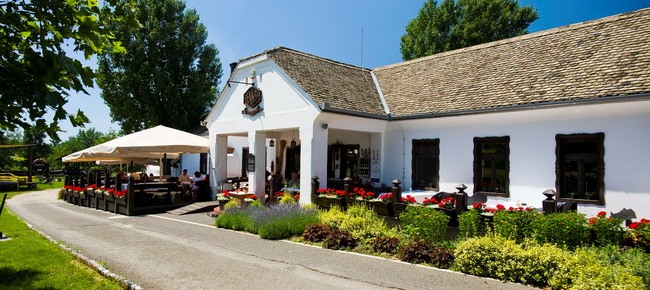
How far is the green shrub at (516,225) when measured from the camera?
24.9 feet

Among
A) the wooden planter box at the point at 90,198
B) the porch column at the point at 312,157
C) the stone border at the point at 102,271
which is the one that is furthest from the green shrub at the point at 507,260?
the wooden planter box at the point at 90,198

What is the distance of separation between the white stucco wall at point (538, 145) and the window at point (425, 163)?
20 cm

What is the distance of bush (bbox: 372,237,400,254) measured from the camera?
8.32 meters

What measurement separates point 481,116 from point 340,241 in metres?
5.82

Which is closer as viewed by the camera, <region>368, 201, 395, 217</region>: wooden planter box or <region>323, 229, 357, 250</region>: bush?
<region>323, 229, 357, 250</region>: bush

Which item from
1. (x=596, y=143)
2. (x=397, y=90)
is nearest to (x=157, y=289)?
(x=596, y=143)

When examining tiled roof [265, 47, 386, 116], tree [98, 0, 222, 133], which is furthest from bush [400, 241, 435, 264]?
tree [98, 0, 222, 133]

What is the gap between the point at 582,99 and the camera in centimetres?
930

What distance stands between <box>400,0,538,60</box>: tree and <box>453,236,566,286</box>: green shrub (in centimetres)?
2350

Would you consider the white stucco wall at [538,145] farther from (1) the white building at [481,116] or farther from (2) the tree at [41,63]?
(2) the tree at [41,63]

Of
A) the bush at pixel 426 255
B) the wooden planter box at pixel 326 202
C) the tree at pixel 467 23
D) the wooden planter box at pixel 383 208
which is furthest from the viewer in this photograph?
the tree at pixel 467 23

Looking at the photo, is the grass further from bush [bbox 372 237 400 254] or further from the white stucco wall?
the white stucco wall

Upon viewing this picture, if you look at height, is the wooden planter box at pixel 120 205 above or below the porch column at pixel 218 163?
below

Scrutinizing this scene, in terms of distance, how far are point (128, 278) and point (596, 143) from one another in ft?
35.0
